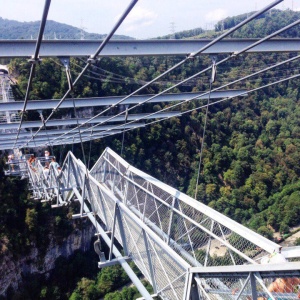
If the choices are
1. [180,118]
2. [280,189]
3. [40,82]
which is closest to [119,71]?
[180,118]

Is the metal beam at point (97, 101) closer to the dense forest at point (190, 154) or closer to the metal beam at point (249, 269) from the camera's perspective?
the metal beam at point (249, 269)

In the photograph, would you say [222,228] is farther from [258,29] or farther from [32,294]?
[258,29]

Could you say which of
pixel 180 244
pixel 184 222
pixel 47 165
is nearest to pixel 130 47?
pixel 184 222

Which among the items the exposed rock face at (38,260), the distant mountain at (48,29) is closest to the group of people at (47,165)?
the exposed rock face at (38,260)

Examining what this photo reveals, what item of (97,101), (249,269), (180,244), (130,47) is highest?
(130,47)

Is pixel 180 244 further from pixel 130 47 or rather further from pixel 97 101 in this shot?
pixel 97 101

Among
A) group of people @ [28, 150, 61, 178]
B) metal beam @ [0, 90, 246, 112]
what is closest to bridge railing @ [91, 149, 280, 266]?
metal beam @ [0, 90, 246, 112]

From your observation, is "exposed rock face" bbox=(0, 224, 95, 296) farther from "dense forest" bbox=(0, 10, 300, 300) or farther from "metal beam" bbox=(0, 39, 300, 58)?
"metal beam" bbox=(0, 39, 300, 58)
